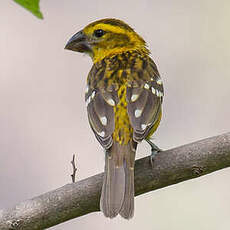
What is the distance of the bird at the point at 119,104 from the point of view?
5117 millimetres

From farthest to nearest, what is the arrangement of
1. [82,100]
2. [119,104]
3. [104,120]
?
[82,100]
[119,104]
[104,120]

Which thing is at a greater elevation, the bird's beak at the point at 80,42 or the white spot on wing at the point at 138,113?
the bird's beak at the point at 80,42

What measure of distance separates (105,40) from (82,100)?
2.57 metres

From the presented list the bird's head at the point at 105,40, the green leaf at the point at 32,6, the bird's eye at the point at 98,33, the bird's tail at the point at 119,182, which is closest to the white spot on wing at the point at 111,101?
the bird's tail at the point at 119,182

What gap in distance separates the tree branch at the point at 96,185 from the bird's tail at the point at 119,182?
0.08 metres

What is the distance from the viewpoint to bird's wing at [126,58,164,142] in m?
5.35

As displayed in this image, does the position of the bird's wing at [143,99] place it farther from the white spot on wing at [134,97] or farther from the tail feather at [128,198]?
the tail feather at [128,198]

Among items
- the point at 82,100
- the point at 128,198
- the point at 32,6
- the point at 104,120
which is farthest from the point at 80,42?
the point at 32,6

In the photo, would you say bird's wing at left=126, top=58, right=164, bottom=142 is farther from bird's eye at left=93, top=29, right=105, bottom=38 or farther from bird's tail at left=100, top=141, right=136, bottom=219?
bird's eye at left=93, top=29, right=105, bottom=38

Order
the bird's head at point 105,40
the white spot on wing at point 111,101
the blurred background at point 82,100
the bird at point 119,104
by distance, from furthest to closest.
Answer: the blurred background at point 82,100
the bird's head at point 105,40
the white spot on wing at point 111,101
the bird at point 119,104

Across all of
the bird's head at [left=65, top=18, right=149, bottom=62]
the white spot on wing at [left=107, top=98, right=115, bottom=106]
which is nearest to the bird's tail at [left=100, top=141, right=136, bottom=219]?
the white spot on wing at [left=107, top=98, right=115, bottom=106]

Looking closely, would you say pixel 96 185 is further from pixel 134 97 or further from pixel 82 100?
pixel 82 100

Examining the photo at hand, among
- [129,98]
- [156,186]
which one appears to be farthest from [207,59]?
[156,186]

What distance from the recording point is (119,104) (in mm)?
5551
